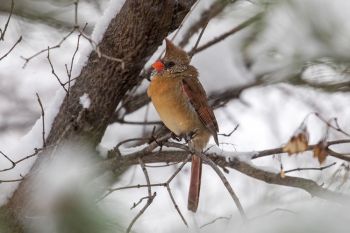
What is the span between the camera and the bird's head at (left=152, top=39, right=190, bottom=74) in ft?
11.3

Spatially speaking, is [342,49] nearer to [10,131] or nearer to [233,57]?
[233,57]

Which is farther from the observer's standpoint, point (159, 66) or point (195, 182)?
point (159, 66)

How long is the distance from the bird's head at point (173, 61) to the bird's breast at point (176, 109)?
9 centimetres

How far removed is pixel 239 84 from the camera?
416cm

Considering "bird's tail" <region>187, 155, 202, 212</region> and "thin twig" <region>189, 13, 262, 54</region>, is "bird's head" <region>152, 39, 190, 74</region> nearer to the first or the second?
"thin twig" <region>189, 13, 262, 54</region>

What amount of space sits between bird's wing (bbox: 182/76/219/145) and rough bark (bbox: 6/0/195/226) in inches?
14.0

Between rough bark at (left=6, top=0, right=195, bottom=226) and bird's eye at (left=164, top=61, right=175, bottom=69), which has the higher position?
bird's eye at (left=164, top=61, right=175, bottom=69)

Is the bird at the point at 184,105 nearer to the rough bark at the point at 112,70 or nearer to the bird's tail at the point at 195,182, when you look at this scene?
the bird's tail at the point at 195,182

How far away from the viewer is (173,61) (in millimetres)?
3475

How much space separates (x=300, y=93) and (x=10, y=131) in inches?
95.6

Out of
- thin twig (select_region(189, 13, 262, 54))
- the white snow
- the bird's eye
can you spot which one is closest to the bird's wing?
the bird's eye

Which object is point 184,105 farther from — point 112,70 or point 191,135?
point 112,70

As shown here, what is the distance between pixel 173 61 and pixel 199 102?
0.28m

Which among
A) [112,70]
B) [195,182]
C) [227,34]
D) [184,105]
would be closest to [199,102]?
[184,105]
